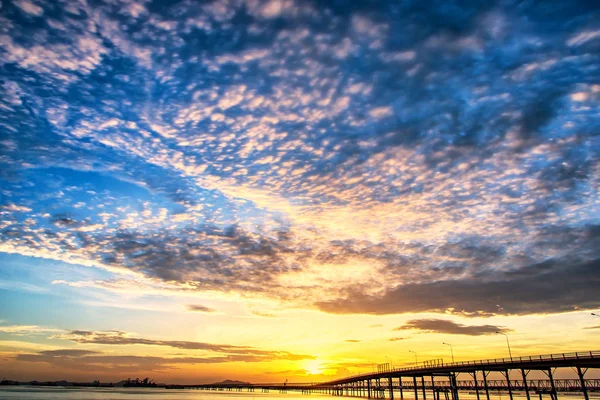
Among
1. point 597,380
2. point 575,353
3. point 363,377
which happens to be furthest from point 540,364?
point 363,377

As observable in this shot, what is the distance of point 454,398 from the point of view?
364 feet

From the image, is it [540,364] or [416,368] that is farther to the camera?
[416,368]

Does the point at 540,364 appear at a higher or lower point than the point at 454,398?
higher

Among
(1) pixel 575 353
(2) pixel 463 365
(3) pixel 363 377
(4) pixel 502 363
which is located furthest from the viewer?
(3) pixel 363 377

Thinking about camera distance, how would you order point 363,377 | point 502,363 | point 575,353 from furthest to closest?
1. point 363,377
2. point 502,363
3. point 575,353

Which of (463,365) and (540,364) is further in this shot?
(463,365)

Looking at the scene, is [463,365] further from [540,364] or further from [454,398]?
[540,364]

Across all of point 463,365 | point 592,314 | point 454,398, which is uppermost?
point 592,314

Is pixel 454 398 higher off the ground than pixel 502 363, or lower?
lower

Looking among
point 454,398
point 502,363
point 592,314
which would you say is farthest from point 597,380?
point 592,314

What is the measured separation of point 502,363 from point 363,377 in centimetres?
12114

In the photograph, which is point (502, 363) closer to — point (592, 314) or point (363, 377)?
point (592, 314)

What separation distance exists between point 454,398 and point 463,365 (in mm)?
14147

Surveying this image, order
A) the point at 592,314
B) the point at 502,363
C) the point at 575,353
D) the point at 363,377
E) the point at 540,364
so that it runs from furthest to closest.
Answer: the point at 363,377 < the point at 502,363 < the point at 540,364 < the point at 575,353 < the point at 592,314
